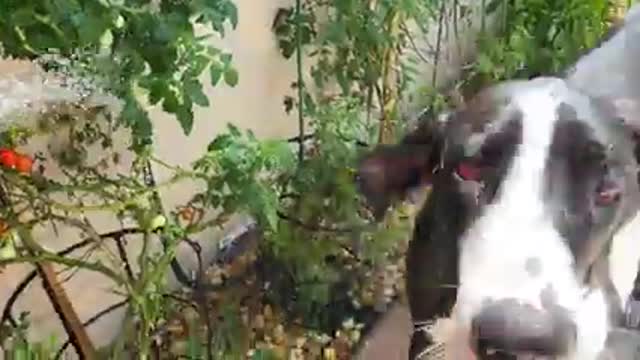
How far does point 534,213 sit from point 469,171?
76 millimetres

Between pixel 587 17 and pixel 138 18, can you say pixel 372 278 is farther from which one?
pixel 138 18

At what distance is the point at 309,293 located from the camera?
175 cm

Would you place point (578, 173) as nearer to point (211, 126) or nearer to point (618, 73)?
point (618, 73)

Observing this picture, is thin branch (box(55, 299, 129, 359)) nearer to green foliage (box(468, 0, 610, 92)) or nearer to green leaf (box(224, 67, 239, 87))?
green leaf (box(224, 67, 239, 87))

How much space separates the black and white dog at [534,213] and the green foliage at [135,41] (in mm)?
256

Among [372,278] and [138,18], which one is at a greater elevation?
[138,18]

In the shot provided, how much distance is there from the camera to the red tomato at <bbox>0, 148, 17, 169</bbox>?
49.9 inches

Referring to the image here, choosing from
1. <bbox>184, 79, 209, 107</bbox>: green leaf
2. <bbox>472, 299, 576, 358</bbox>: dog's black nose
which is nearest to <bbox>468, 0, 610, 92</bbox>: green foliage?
<bbox>472, 299, 576, 358</bbox>: dog's black nose

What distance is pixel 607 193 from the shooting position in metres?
1.23

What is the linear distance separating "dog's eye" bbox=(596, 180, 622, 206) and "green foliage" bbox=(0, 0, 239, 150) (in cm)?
36

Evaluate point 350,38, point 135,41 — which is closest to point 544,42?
point 350,38

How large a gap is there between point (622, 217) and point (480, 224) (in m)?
0.15

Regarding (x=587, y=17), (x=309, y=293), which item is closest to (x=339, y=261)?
(x=309, y=293)

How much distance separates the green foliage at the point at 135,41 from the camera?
105 centimetres
